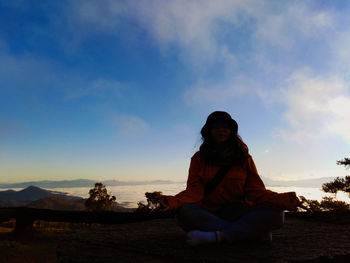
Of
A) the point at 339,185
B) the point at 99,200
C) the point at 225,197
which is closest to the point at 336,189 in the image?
the point at 339,185

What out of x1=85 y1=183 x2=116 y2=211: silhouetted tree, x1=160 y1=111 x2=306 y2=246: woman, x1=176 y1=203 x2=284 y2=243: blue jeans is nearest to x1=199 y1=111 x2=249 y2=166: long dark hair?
x1=160 y1=111 x2=306 y2=246: woman

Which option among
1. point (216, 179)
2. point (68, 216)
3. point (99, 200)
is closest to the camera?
point (216, 179)

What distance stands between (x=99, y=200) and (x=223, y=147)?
64.7ft

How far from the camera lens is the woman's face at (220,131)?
351 cm

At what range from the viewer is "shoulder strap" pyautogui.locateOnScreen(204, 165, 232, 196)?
3295mm

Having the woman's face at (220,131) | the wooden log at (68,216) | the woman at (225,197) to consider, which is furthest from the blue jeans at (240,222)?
the wooden log at (68,216)

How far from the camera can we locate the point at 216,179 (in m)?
3.29

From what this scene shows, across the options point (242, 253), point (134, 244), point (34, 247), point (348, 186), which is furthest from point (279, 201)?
point (348, 186)

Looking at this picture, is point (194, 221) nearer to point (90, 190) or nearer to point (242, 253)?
point (242, 253)

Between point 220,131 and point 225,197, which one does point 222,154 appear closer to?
point 220,131

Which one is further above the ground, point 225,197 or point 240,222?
point 225,197

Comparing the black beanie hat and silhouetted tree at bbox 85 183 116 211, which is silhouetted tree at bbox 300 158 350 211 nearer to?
the black beanie hat

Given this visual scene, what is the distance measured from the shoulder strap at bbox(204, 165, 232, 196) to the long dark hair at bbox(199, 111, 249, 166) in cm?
7

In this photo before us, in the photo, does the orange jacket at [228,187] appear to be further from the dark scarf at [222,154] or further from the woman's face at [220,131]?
the woman's face at [220,131]
